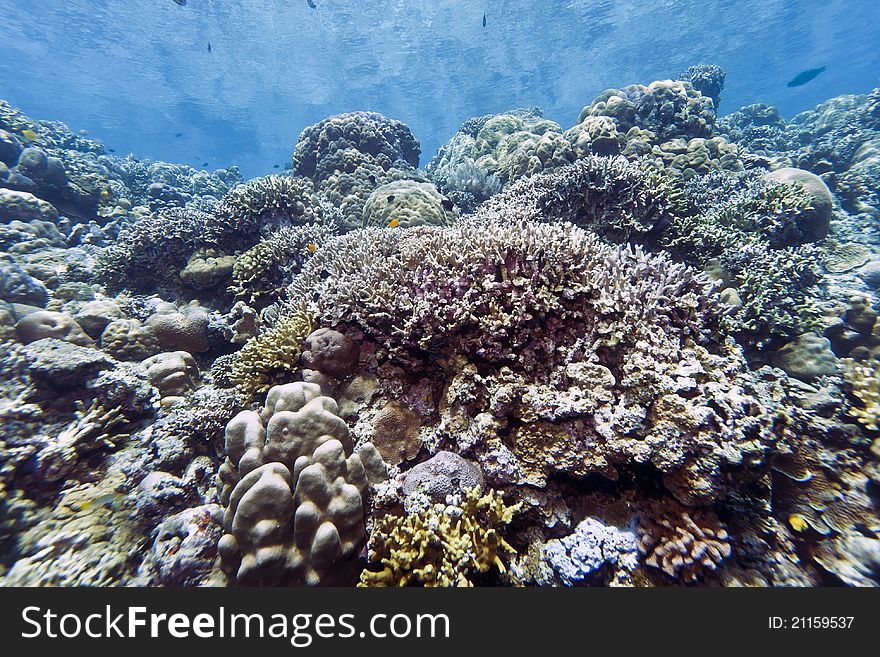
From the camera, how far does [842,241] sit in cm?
866

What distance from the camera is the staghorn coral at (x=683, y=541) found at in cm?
251

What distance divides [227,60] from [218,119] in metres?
23.7

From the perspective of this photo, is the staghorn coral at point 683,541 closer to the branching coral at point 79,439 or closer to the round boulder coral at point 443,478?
the round boulder coral at point 443,478

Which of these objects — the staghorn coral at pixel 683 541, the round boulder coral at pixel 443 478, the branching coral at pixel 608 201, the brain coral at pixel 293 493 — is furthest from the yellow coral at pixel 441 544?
the branching coral at pixel 608 201

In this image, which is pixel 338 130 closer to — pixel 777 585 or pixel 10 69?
pixel 777 585

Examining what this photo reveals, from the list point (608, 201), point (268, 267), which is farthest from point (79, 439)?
point (608, 201)

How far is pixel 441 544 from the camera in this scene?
8.70 ft

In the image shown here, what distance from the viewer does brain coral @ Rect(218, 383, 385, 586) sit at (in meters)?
2.54

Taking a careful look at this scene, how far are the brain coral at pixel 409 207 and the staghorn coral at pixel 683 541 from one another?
6.60 meters

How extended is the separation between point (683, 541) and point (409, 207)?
25.0ft

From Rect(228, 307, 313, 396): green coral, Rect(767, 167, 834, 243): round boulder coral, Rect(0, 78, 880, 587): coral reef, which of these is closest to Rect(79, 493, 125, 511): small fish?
Rect(0, 78, 880, 587): coral reef

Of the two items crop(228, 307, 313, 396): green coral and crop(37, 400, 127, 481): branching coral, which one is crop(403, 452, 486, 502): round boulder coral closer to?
crop(228, 307, 313, 396): green coral

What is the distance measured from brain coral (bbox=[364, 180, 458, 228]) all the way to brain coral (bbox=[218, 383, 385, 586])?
556 centimetres

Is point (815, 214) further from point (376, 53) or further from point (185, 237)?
point (376, 53)
